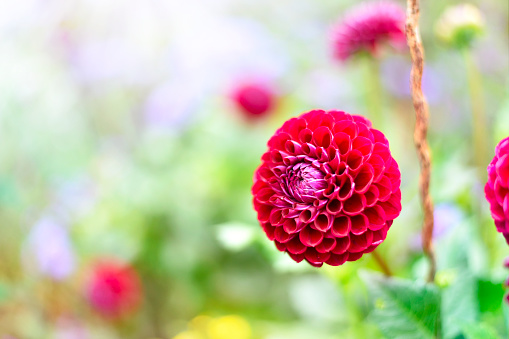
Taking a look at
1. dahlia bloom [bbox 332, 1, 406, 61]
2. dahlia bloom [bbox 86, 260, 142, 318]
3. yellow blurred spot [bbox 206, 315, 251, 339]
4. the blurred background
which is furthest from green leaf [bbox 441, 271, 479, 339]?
dahlia bloom [bbox 86, 260, 142, 318]

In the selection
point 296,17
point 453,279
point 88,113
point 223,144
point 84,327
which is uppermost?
point 296,17

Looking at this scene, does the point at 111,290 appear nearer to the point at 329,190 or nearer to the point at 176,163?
the point at 176,163

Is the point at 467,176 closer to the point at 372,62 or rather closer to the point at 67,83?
the point at 372,62

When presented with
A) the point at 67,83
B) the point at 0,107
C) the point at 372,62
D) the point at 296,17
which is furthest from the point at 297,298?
the point at 296,17

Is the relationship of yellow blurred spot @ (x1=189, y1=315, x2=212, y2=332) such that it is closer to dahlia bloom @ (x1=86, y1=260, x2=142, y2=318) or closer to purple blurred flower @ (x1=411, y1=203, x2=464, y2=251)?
dahlia bloom @ (x1=86, y1=260, x2=142, y2=318)

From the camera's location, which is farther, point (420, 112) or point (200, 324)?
point (200, 324)

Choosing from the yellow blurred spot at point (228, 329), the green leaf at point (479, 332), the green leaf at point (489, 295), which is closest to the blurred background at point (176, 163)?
the yellow blurred spot at point (228, 329)

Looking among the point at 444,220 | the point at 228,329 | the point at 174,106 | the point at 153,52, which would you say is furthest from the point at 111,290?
the point at 153,52

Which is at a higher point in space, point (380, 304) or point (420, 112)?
point (420, 112)
